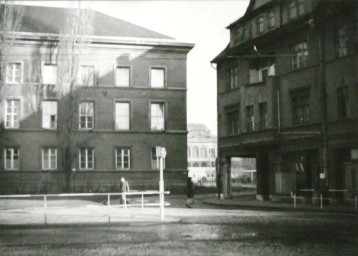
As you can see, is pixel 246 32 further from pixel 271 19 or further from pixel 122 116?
pixel 122 116

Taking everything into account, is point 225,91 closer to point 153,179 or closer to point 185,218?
point 153,179

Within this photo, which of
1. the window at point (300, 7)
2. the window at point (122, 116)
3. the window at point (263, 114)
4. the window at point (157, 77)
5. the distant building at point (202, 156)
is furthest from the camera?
the distant building at point (202, 156)

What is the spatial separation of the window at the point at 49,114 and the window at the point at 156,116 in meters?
8.91

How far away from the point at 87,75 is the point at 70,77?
3127 millimetres

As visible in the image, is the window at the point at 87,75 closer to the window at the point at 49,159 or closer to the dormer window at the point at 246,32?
the window at the point at 49,159

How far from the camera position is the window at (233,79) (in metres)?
40.5

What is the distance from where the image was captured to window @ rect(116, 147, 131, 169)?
50.5 m

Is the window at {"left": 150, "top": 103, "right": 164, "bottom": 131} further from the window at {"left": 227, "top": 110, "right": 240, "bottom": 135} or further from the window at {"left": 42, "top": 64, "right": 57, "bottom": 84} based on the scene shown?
the window at {"left": 227, "top": 110, "right": 240, "bottom": 135}

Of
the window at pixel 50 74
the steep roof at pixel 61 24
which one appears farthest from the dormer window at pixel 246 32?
the window at pixel 50 74

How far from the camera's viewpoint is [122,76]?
51.3 metres

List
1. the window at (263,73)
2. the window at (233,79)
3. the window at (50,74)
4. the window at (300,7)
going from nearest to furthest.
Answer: the window at (300,7)
the window at (263,73)
the window at (233,79)
the window at (50,74)

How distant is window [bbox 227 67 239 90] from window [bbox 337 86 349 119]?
35.1 ft

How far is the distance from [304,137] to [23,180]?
26177mm

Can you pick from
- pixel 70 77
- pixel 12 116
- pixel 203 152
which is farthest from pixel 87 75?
pixel 203 152
